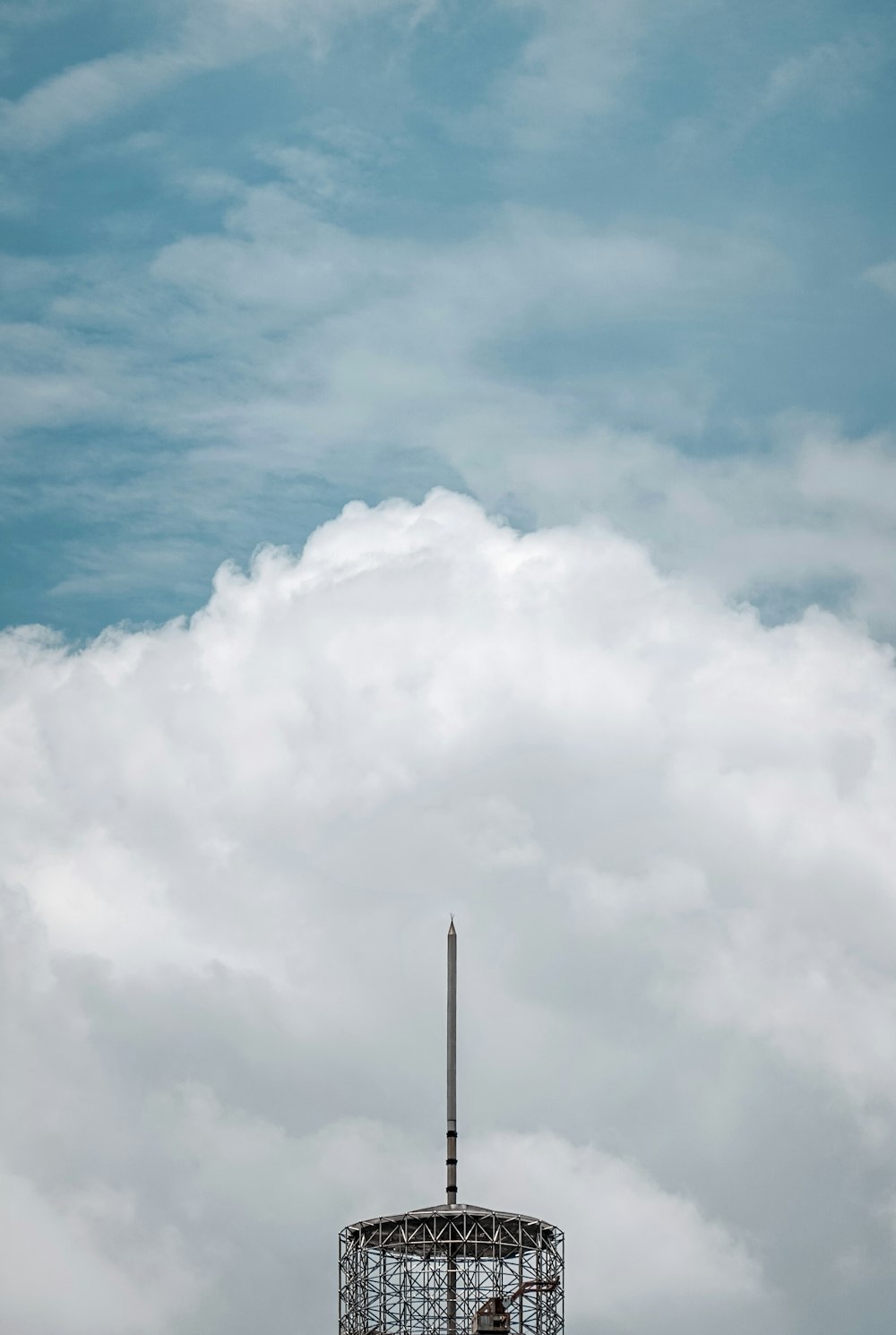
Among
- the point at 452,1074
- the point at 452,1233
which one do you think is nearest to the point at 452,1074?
the point at 452,1074

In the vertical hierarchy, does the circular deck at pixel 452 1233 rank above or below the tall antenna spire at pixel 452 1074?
below

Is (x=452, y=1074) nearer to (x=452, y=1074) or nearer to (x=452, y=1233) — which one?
(x=452, y=1074)

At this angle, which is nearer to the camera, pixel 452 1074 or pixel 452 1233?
pixel 452 1233

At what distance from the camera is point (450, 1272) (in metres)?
153

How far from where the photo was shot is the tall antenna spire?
165250 mm

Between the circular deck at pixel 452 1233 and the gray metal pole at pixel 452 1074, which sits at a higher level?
the gray metal pole at pixel 452 1074

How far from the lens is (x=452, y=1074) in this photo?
16875 centimetres

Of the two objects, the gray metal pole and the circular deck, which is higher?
the gray metal pole

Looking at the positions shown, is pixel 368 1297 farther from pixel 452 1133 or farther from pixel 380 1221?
pixel 452 1133

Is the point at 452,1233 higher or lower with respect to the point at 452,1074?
lower

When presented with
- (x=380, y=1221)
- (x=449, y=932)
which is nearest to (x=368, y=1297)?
(x=380, y=1221)

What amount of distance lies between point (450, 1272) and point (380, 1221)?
21.4 ft

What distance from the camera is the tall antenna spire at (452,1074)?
542ft

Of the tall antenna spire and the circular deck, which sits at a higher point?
the tall antenna spire
